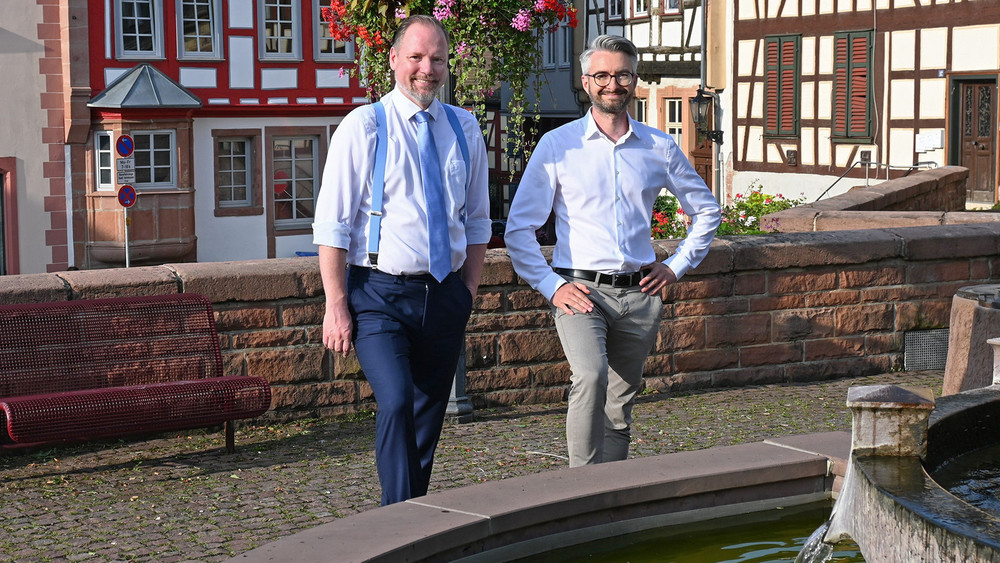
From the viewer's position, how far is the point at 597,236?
4.84m

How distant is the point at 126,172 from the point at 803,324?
18269 mm

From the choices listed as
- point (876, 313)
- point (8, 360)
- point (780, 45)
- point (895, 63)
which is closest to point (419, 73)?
point (8, 360)

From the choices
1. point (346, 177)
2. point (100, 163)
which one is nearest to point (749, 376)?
point (346, 177)

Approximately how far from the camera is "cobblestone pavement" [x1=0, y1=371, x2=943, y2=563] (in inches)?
193

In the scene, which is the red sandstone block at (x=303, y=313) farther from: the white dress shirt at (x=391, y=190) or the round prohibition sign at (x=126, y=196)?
the round prohibition sign at (x=126, y=196)

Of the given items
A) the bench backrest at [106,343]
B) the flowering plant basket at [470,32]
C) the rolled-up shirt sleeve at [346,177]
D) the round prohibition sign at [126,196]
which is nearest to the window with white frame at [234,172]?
the round prohibition sign at [126,196]

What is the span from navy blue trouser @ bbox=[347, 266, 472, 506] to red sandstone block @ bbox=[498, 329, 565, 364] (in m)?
2.83

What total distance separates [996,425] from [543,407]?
3.34 meters

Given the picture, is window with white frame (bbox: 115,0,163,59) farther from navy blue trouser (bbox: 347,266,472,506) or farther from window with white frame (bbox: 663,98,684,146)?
navy blue trouser (bbox: 347,266,472,506)

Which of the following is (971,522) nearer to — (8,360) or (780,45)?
(8,360)

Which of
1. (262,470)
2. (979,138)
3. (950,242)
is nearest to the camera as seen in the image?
(262,470)

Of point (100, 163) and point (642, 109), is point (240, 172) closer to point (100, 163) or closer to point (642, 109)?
point (100, 163)

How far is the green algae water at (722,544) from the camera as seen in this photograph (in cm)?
444

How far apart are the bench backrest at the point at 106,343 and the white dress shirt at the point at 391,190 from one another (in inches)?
89.4
